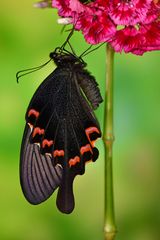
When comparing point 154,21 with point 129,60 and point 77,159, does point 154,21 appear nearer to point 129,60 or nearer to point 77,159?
point 77,159

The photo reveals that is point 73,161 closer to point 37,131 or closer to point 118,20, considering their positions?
point 37,131

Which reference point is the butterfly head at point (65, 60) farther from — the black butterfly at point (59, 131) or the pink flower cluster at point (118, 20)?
the pink flower cluster at point (118, 20)

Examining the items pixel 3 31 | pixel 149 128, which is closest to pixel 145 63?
pixel 149 128

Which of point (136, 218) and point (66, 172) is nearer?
point (66, 172)

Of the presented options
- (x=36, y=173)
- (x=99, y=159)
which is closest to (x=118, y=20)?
(x=36, y=173)

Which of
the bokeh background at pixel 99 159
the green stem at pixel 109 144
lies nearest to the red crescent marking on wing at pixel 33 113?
the green stem at pixel 109 144

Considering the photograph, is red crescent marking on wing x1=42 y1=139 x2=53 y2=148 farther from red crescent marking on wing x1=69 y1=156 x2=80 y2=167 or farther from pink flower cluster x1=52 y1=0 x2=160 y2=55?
pink flower cluster x1=52 y1=0 x2=160 y2=55

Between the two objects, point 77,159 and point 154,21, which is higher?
point 154,21
